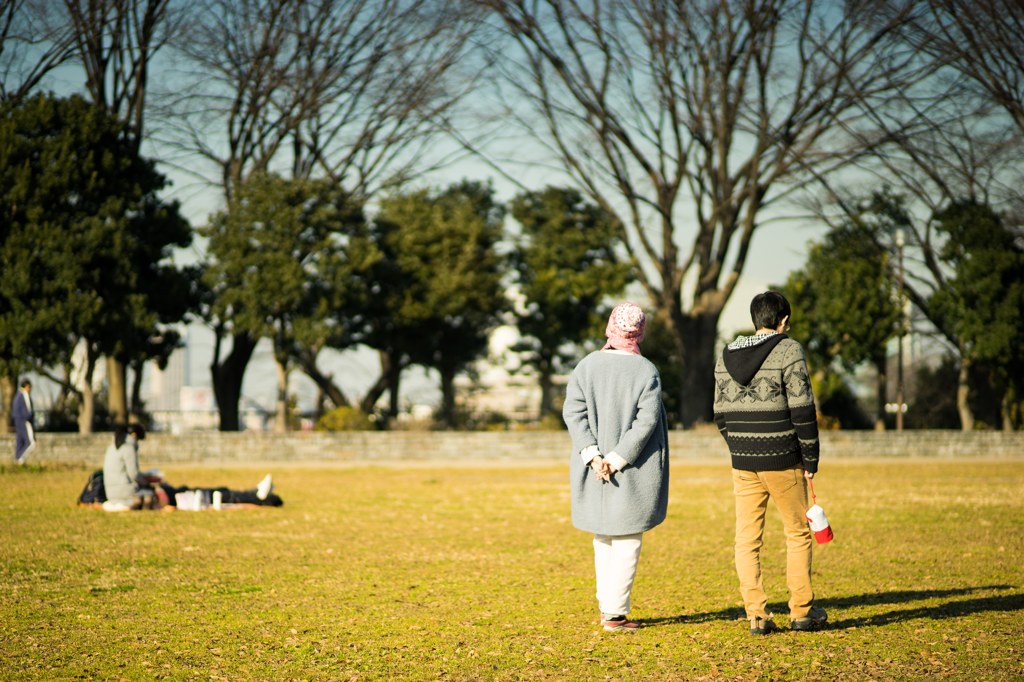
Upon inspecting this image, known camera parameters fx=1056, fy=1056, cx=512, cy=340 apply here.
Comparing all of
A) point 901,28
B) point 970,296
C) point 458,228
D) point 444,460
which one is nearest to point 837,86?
point 901,28

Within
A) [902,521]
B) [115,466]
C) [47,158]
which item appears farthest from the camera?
[47,158]

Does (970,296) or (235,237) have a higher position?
(235,237)

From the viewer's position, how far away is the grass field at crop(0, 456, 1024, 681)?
4.73 metres

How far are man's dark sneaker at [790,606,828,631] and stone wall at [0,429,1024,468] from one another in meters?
16.7

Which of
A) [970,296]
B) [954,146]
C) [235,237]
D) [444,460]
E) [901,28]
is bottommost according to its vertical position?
[444,460]

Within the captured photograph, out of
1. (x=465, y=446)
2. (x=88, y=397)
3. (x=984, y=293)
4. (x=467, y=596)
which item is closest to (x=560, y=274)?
(x=465, y=446)

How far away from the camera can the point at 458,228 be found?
27.6 m

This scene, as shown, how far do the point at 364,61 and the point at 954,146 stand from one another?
14106mm

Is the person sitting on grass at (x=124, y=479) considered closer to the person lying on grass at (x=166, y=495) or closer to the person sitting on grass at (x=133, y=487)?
the person sitting on grass at (x=133, y=487)

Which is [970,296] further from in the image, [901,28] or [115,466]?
[115,466]

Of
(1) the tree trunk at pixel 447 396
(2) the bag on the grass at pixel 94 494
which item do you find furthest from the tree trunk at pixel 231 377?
(2) the bag on the grass at pixel 94 494

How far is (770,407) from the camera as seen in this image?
5.28m

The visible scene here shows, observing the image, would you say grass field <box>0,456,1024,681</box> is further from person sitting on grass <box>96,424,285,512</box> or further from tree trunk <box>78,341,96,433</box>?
tree trunk <box>78,341,96,433</box>

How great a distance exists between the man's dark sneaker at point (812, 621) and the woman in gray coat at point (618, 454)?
0.81 meters
